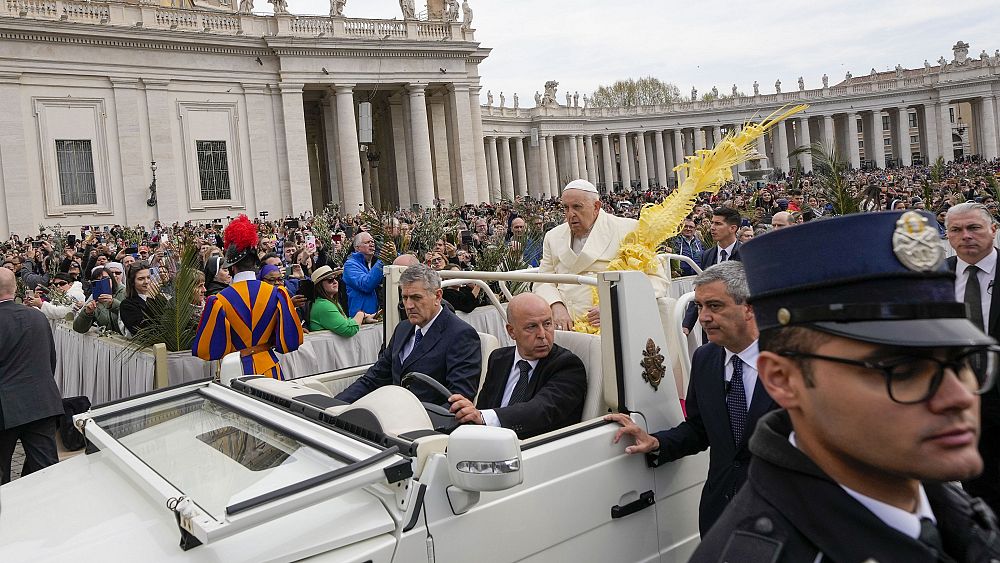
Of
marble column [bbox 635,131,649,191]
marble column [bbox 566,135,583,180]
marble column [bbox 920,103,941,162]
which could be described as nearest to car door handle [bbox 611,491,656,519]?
marble column [bbox 566,135,583,180]

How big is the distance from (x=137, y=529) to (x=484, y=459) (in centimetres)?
140

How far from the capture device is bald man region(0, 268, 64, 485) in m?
7.05

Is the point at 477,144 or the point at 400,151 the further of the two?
the point at 400,151

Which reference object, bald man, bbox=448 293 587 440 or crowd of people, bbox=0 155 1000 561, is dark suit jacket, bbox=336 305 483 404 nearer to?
crowd of people, bbox=0 155 1000 561

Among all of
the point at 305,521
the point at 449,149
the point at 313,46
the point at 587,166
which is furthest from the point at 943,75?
the point at 305,521

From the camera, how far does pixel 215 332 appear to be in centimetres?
750

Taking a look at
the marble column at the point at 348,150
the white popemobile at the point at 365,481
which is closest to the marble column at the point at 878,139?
the marble column at the point at 348,150

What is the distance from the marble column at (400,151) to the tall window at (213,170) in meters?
11.8

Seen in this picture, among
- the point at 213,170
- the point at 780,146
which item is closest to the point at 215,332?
the point at 213,170

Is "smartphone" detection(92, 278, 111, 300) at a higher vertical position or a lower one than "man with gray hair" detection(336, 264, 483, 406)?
higher

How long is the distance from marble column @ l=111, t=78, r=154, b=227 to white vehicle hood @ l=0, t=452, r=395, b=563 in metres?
37.1

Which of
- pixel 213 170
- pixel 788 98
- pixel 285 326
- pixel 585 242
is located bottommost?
pixel 285 326

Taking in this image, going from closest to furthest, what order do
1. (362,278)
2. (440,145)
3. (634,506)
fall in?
(634,506) < (362,278) < (440,145)

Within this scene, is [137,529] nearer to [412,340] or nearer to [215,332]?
[412,340]
